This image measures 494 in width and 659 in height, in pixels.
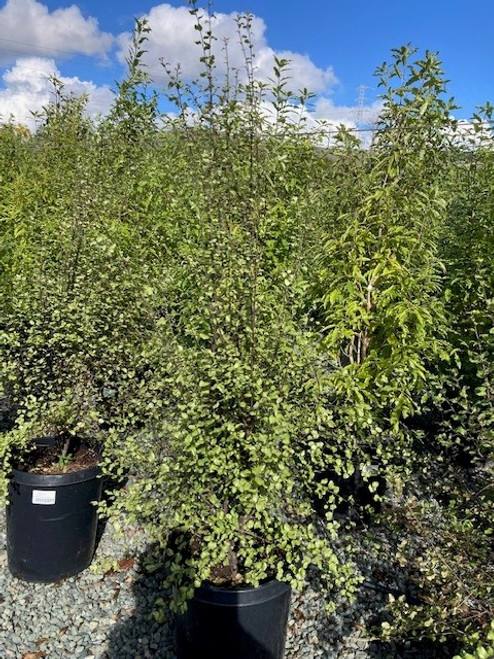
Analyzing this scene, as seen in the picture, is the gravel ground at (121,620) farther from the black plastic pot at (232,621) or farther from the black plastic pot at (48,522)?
the black plastic pot at (232,621)

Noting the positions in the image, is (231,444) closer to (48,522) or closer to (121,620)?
(121,620)

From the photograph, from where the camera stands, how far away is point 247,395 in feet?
6.29

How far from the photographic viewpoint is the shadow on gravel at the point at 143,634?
234 cm

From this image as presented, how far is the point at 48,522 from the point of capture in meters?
2.71

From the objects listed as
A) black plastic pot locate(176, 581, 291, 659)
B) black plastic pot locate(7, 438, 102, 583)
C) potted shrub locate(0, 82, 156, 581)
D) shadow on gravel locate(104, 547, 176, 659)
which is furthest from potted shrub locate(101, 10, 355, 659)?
black plastic pot locate(7, 438, 102, 583)

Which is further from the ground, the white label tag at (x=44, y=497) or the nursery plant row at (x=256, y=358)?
the nursery plant row at (x=256, y=358)

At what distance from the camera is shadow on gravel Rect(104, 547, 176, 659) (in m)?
2.34

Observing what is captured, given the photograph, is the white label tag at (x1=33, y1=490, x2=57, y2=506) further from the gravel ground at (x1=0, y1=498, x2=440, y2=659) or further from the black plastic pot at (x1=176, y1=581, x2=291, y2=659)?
the black plastic pot at (x1=176, y1=581, x2=291, y2=659)

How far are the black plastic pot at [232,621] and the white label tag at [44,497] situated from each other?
945mm

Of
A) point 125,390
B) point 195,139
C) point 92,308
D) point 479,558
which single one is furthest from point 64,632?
point 195,139

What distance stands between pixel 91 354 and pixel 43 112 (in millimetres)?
3767

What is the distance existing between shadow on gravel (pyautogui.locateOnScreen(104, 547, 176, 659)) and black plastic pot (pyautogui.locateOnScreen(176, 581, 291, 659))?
26 centimetres

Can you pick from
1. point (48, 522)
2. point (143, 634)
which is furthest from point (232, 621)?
point (48, 522)

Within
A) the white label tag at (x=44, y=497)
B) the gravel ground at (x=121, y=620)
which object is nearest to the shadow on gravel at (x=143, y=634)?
the gravel ground at (x=121, y=620)
